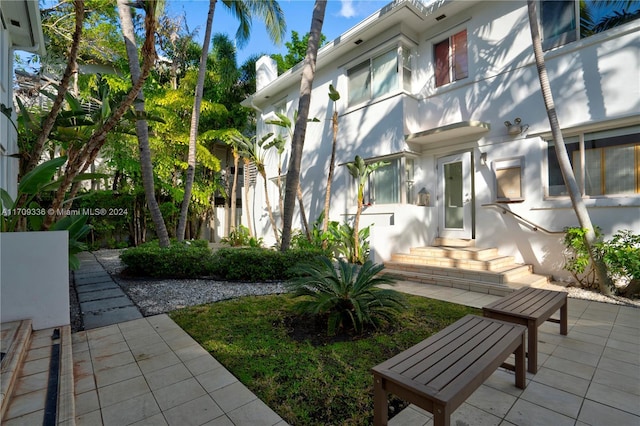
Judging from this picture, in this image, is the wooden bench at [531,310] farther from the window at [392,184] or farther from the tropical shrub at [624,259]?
the window at [392,184]

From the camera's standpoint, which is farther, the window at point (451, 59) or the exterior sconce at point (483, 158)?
the window at point (451, 59)

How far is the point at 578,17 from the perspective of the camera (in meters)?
5.80

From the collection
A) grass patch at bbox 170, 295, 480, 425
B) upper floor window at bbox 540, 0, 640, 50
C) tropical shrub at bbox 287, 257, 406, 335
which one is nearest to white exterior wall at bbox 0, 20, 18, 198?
grass patch at bbox 170, 295, 480, 425

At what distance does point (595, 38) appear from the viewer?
549 centimetres

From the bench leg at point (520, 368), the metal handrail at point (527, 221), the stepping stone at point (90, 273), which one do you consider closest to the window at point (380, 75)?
the metal handrail at point (527, 221)

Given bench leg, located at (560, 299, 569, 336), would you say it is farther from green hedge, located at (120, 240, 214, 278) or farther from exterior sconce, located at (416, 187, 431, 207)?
green hedge, located at (120, 240, 214, 278)

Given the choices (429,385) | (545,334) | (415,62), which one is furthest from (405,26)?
(429,385)

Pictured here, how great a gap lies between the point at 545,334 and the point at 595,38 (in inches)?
217

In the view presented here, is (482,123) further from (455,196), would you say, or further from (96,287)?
(96,287)

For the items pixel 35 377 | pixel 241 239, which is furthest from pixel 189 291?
pixel 241 239

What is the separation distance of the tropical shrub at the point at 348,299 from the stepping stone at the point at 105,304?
A: 8.74ft

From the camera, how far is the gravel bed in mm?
4539

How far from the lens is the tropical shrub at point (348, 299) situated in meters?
3.47

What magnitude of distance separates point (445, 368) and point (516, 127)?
6.26 metres
